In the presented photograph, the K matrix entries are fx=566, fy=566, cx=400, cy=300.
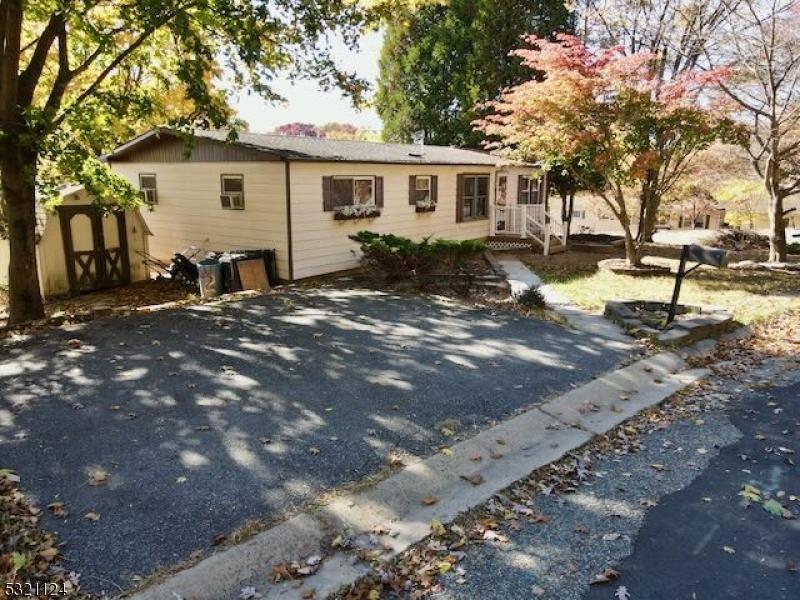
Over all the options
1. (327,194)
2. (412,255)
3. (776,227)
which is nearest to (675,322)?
(412,255)

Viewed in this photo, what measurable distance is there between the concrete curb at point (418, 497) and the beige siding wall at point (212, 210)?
26.5 ft

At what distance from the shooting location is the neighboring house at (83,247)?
42.1 feet

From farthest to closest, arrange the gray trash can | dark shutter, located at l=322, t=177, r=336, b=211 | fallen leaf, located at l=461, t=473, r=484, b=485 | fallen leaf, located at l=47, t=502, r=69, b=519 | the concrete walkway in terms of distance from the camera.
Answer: dark shutter, located at l=322, t=177, r=336, b=211, the gray trash can, the concrete walkway, fallen leaf, located at l=461, t=473, r=484, b=485, fallen leaf, located at l=47, t=502, r=69, b=519

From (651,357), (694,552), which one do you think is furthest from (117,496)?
(651,357)

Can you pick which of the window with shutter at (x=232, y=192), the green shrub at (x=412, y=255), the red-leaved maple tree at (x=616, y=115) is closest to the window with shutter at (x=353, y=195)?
the green shrub at (x=412, y=255)

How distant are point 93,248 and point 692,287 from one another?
45.6ft

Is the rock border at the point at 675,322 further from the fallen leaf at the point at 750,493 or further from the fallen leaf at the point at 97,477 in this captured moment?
the fallen leaf at the point at 97,477

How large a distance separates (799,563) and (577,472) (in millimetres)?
1577

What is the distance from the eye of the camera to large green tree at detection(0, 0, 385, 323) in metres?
7.91

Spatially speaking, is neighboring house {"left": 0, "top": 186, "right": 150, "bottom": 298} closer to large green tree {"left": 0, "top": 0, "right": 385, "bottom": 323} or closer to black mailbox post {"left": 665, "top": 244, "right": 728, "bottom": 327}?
large green tree {"left": 0, "top": 0, "right": 385, "bottom": 323}

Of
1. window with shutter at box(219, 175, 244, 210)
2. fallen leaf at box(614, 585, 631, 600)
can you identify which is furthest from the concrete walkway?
window with shutter at box(219, 175, 244, 210)

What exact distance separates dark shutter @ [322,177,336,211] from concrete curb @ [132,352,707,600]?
8.00 m

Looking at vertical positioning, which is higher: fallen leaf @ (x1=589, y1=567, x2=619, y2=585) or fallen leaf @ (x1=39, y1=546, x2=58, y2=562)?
fallen leaf @ (x1=39, y1=546, x2=58, y2=562)

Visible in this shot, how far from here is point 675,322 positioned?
855 centimetres
